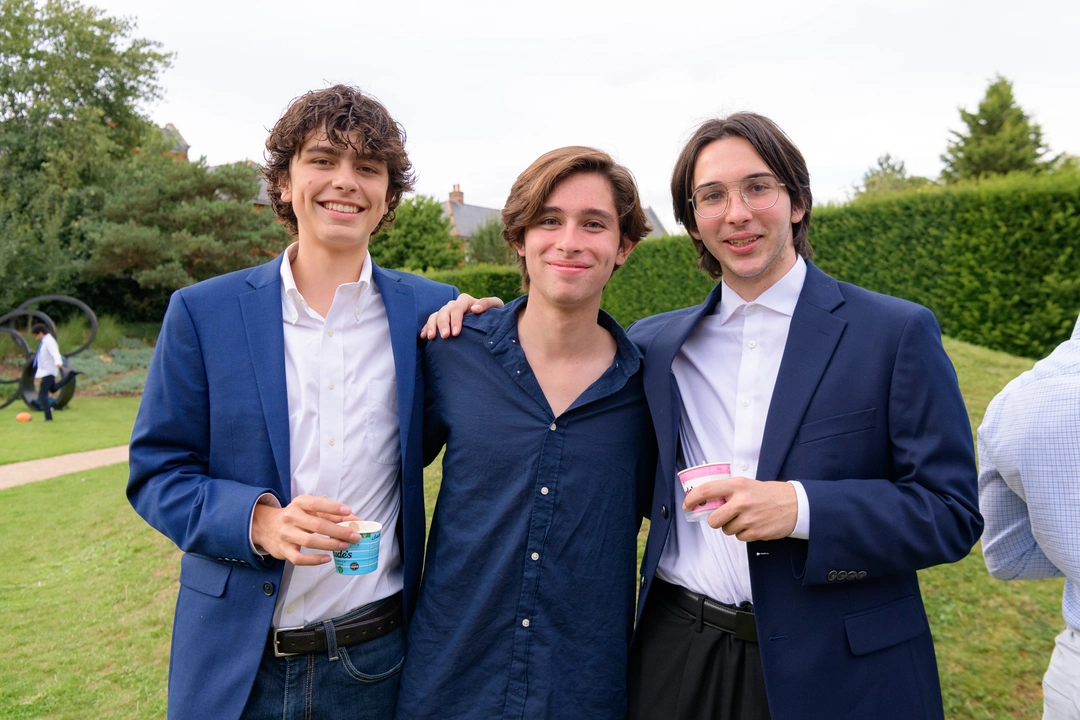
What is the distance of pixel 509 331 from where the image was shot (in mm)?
2686

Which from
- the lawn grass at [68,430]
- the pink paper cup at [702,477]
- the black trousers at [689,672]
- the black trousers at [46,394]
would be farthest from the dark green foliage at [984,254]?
the black trousers at [46,394]

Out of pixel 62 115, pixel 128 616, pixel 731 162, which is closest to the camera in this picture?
pixel 731 162

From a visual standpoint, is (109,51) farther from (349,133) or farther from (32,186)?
(349,133)

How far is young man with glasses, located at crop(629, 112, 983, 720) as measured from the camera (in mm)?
2072

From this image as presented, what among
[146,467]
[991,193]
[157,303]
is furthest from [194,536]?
[157,303]

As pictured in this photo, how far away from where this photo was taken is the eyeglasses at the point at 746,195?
8.30 feet

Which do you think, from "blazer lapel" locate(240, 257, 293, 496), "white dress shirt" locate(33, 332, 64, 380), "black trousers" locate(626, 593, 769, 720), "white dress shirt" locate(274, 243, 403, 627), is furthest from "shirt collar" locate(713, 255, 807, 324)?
"white dress shirt" locate(33, 332, 64, 380)

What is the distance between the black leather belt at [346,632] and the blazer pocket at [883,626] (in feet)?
4.79

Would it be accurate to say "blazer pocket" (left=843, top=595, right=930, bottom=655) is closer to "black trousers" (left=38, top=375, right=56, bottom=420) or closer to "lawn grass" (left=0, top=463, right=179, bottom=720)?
"lawn grass" (left=0, top=463, right=179, bottom=720)

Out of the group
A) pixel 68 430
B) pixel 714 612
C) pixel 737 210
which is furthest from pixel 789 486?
pixel 68 430

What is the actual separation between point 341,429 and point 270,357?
1.07 feet

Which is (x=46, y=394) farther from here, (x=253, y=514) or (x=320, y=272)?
(x=253, y=514)

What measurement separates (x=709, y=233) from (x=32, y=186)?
3250cm

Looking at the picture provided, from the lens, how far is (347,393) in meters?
2.47
